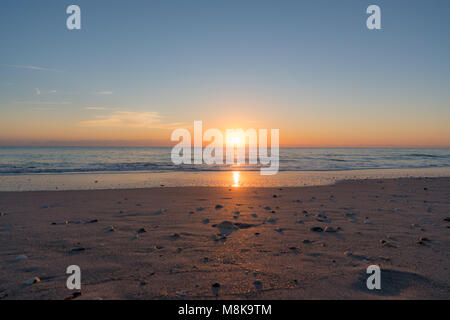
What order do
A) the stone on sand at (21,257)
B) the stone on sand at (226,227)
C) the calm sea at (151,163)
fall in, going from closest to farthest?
the stone on sand at (21,257) → the stone on sand at (226,227) → the calm sea at (151,163)

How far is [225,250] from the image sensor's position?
13.8 ft

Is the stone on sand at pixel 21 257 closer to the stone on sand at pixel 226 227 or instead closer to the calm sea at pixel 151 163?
the stone on sand at pixel 226 227

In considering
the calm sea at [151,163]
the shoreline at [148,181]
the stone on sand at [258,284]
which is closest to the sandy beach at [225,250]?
the stone on sand at [258,284]

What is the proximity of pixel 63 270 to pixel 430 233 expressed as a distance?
5.86m

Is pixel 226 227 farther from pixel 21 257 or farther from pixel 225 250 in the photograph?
pixel 21 257

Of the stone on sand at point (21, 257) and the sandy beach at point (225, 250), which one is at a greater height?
the stone on sand at point (21, 257)

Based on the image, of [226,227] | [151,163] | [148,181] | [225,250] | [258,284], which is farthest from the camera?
[151,163]

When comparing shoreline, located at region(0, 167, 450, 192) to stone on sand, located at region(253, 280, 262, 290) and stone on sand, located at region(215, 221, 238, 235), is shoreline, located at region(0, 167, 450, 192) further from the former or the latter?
stone on sand, located at region(253, 280, 262, 290)

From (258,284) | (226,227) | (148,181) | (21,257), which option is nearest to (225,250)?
(258,284)

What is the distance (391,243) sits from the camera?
14.8 ft

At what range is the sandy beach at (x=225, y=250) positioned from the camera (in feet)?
9.82

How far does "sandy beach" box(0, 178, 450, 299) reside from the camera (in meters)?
A: 2.99
